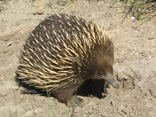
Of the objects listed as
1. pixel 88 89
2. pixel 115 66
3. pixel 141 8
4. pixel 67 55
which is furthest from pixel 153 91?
pixel 141 8

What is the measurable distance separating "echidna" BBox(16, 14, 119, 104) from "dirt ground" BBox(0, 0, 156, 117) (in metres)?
0.32

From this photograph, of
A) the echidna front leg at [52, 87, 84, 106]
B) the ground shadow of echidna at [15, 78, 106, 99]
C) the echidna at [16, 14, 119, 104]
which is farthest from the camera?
the ground shadow of echidna at [15, 78, 106, 99]

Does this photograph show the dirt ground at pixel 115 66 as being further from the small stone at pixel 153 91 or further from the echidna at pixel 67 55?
the echidna at pixel 67 55

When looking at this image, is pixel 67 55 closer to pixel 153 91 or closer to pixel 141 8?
pixel 153 91

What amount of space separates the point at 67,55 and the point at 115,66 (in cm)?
98

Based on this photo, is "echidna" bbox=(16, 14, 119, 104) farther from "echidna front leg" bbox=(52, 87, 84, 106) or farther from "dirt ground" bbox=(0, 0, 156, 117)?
"dirt ground" bbox=(0, 0, 156, 117)

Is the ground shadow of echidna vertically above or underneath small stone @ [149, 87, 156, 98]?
above

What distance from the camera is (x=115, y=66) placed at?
161 inches

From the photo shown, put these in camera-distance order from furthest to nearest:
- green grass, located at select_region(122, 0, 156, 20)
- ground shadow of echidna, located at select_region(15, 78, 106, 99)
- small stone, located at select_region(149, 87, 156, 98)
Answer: green grass, located at select_region(122, 0, 156, 20)
ground shadow of echidna, located at select_region(15, 78, 106, 99)
small stone, located at select_region(149, 87, 156, 98)

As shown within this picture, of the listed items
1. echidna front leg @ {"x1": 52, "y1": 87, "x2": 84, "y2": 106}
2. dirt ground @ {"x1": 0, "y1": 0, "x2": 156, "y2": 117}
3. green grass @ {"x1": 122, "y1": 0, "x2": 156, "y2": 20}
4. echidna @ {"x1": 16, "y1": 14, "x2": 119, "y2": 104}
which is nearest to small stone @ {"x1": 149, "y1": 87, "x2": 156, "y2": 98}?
dirt ground @ {"x1": 0, "y1": 0, "x2": 156, "y2": 117}

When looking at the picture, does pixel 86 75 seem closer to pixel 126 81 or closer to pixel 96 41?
pixel 96 41

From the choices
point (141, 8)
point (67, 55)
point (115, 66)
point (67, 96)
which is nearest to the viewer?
point (67, 55)

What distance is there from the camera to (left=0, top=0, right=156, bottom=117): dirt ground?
11.9 feet

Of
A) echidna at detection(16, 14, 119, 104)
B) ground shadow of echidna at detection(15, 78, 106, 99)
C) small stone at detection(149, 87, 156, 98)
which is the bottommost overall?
small stone at detection(149, 87, 156, 98)
